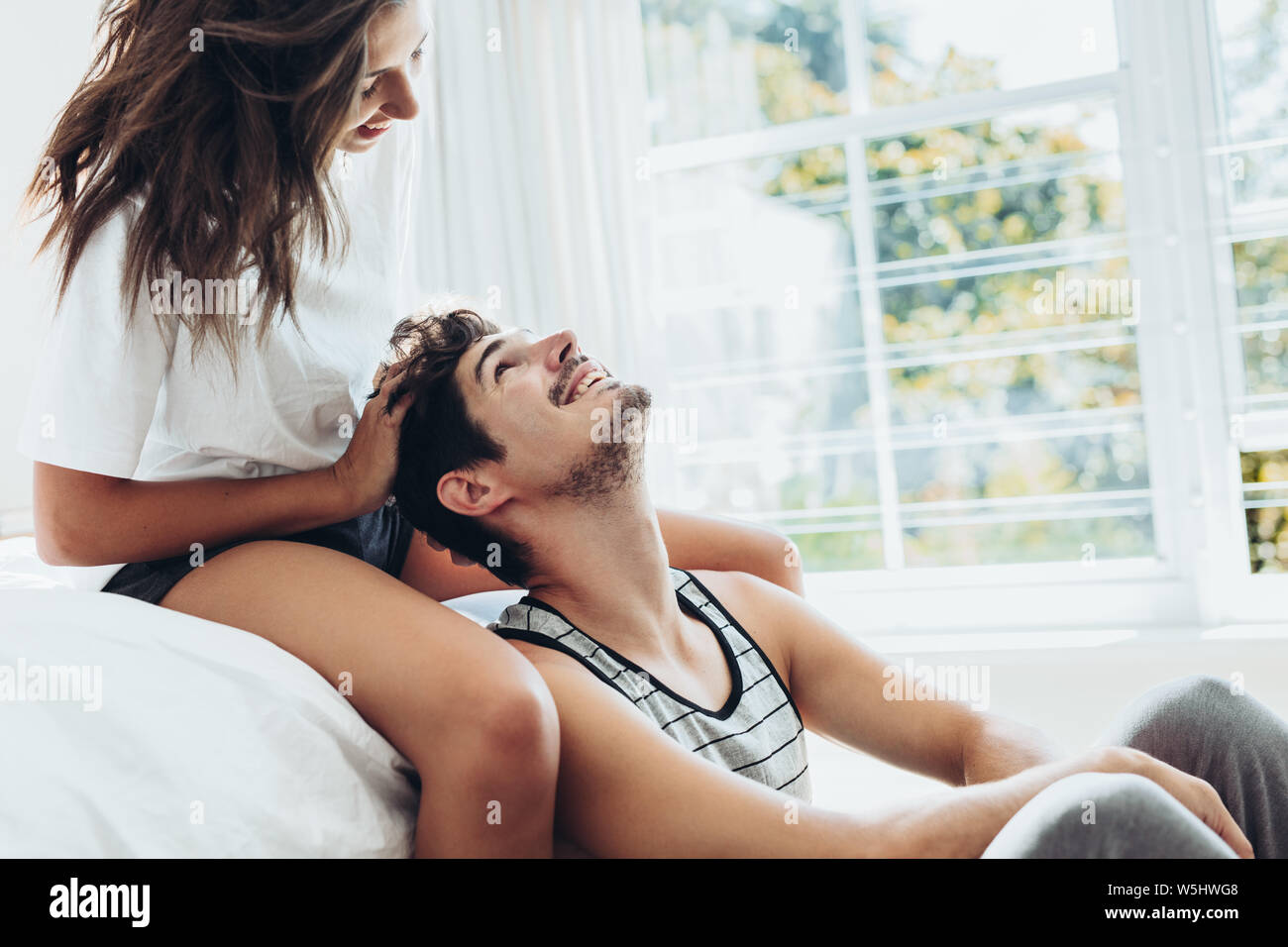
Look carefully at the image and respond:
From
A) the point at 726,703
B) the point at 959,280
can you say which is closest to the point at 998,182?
the point at 959,280

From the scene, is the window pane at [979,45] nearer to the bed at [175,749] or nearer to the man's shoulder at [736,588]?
the man's shoulder at [736,588]

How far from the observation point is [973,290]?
2.58m

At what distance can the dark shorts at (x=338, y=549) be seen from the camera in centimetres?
120

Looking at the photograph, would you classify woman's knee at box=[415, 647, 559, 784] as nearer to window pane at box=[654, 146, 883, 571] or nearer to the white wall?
window pane at box=[654, 146, 883, 571]

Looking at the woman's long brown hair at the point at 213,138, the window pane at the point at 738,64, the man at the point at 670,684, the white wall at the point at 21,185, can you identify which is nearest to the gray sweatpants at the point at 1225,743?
the man at the point at 670,684

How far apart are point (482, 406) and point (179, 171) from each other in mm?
431

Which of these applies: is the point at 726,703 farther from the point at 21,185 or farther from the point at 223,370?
the point at 21,185

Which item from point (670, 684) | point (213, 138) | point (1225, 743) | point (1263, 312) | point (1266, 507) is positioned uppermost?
point (213, 138)

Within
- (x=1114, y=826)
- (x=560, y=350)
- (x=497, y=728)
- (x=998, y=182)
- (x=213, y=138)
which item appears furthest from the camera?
(x=998, y=182)

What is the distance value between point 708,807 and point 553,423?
0.55 metres

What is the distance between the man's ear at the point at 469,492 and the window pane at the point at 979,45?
1.79 m

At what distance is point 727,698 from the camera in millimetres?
1250
